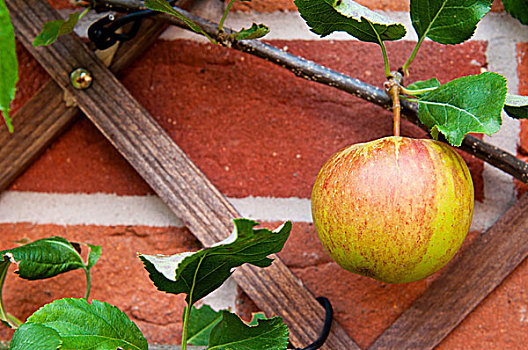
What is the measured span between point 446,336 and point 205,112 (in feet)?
1.06

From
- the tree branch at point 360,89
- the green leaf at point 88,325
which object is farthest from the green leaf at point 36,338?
the tree branch at point 360,89

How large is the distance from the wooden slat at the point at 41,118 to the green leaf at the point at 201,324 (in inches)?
9.1

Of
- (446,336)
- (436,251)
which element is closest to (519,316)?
(446,336)

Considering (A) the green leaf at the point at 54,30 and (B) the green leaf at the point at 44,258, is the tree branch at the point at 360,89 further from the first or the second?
(B) the green leaf at the point at 44,258

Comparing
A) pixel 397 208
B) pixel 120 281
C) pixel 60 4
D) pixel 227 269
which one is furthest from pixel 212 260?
pixel 60 4

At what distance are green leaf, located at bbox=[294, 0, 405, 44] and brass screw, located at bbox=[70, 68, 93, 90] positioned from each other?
0.24 m

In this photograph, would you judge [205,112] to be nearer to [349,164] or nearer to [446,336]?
[349,164]

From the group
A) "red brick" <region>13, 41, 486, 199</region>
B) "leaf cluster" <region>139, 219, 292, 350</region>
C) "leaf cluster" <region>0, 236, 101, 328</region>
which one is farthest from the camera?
"red brick" <region>13, 41, 486, 199</region>

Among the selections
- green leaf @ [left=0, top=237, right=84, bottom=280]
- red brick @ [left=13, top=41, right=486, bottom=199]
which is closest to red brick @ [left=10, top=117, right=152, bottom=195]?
red brick @ [left=13, top=41, right=486, bottom=199]

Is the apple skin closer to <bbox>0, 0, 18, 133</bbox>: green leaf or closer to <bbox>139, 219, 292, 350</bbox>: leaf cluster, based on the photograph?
<bbox>139, 219, 292, 350</bbox>: leaf cluster

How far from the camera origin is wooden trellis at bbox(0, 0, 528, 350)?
1.47ft

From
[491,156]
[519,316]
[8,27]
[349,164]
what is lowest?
[519,316]

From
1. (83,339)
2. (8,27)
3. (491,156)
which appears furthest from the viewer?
Result: (491,156)

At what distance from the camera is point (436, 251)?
333mm
